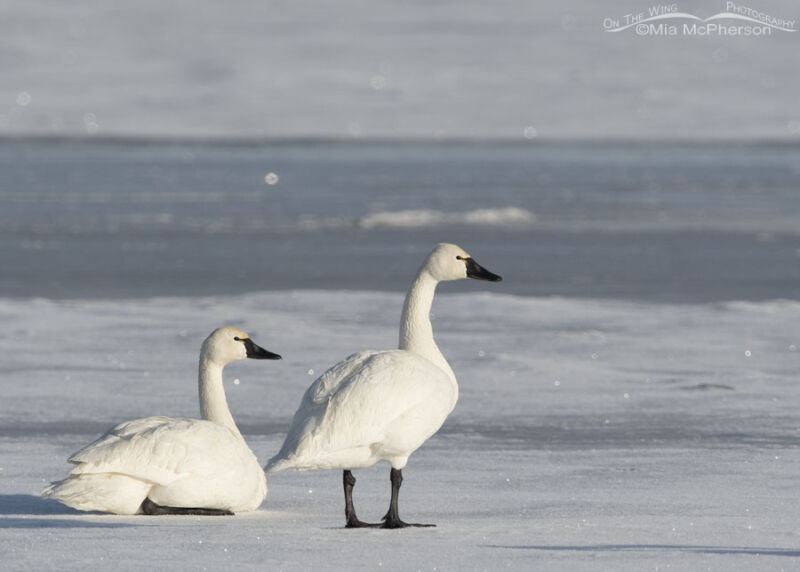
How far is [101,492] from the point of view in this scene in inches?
198

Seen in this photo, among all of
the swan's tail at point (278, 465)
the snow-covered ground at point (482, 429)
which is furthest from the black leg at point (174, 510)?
the swan's tail at point (278, 465)

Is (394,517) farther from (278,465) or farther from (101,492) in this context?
(101,492)

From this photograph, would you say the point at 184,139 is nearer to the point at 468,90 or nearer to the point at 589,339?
the point at 468,90

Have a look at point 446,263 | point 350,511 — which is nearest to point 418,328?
point 446,263

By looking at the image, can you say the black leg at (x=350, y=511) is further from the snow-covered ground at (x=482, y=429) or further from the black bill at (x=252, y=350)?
the black bill at (x=252, y=350)

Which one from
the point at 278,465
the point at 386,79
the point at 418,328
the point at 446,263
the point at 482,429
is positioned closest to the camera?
the point at 278,465

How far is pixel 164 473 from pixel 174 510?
0.71 ft

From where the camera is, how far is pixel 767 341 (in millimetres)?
9742

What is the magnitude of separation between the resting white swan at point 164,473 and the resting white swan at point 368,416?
0.87 feet

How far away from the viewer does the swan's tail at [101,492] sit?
4945 millimetres

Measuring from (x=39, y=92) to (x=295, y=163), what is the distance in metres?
22.7

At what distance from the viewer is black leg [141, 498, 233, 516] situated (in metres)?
5.21

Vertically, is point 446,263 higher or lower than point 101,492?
higher

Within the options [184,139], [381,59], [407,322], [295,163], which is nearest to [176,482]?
[407,322]
